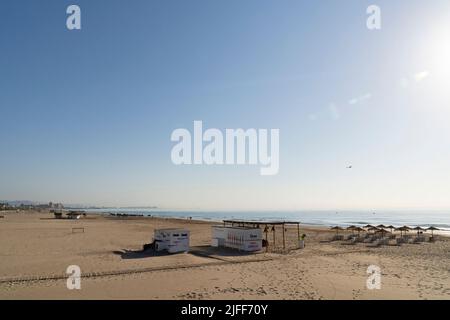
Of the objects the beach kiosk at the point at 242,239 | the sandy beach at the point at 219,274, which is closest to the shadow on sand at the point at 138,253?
the sandy beach at the point at 219,274

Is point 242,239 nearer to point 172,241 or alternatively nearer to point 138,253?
point 172,241

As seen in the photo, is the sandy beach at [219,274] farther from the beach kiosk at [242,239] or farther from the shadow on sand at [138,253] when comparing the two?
the beach kiosk at [242,239]

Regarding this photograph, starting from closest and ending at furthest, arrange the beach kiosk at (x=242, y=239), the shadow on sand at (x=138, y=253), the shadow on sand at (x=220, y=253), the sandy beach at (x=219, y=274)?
the sandy beach at (x=219, y=274)
the shadow on sand at (x=138, y=253)
the shadow on sand at (x=220, y=253)
the beach kiosk at (x=242, y=239)

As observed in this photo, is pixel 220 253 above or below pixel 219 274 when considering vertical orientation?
below

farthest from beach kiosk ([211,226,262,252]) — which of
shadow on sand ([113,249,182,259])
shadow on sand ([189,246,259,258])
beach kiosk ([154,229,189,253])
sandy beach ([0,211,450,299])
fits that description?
shadow on sand ([113,249,182,259])

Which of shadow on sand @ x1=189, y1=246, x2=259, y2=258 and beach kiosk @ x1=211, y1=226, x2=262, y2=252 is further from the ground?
beach kiosk @ x1=211, y1=226, x2=262, y2=252

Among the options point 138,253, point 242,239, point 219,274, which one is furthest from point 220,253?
point 219,274

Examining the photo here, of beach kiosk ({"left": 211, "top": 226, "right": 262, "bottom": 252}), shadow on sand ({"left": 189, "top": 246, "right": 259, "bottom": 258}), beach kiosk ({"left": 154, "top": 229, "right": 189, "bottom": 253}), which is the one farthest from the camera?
beach kiosk ({"left": 211, "top": 226, "right": 262, "bottom": 252})

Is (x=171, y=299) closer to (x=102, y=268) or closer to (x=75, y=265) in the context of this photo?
(x=102, y=268)

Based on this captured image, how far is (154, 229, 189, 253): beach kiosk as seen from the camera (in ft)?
64.3

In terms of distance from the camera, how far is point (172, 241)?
64.3 feet

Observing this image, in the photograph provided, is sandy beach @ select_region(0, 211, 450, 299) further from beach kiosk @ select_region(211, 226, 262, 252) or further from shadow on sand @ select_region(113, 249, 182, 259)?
beach kiosk @ select_region(211, 226, 262, 252)

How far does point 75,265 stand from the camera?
591 inches

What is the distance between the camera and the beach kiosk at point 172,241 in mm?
19586
